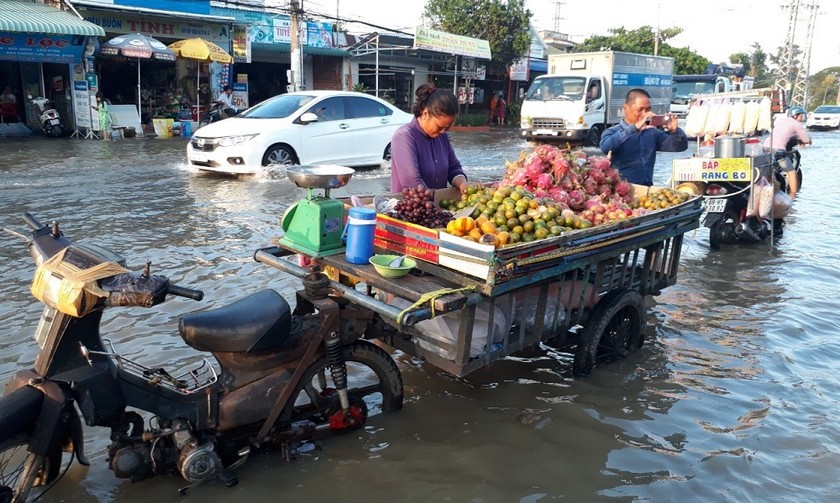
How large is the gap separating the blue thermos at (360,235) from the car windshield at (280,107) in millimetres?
8324

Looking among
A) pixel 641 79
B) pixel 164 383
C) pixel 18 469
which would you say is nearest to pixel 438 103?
pixel 164 383

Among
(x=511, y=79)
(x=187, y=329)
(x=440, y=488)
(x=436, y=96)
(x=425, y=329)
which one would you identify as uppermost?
(x=511, y=79)

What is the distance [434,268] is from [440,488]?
1.12 m

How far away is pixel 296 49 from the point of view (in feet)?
60.3

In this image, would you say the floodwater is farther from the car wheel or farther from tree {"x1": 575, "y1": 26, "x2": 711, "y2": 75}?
tree {"x1": 575, "y1": 26, "x2": 711, "y2": 75}

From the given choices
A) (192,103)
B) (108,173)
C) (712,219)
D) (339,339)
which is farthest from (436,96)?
(192,103)

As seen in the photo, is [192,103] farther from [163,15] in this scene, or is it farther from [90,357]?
[90,357]

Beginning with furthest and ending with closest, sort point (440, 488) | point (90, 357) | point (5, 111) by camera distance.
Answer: point (5, 111), point (440, 488), point (90, 357)

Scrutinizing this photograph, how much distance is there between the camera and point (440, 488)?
313 cm

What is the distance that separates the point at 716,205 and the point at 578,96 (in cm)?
1244

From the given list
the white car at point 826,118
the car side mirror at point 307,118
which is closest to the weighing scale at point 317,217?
the car side mirror at point 307,118

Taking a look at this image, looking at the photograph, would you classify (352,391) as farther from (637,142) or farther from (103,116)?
(103,116)

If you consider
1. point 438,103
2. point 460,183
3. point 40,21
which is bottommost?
point 460,183

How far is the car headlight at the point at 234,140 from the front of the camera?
10.8 meters
